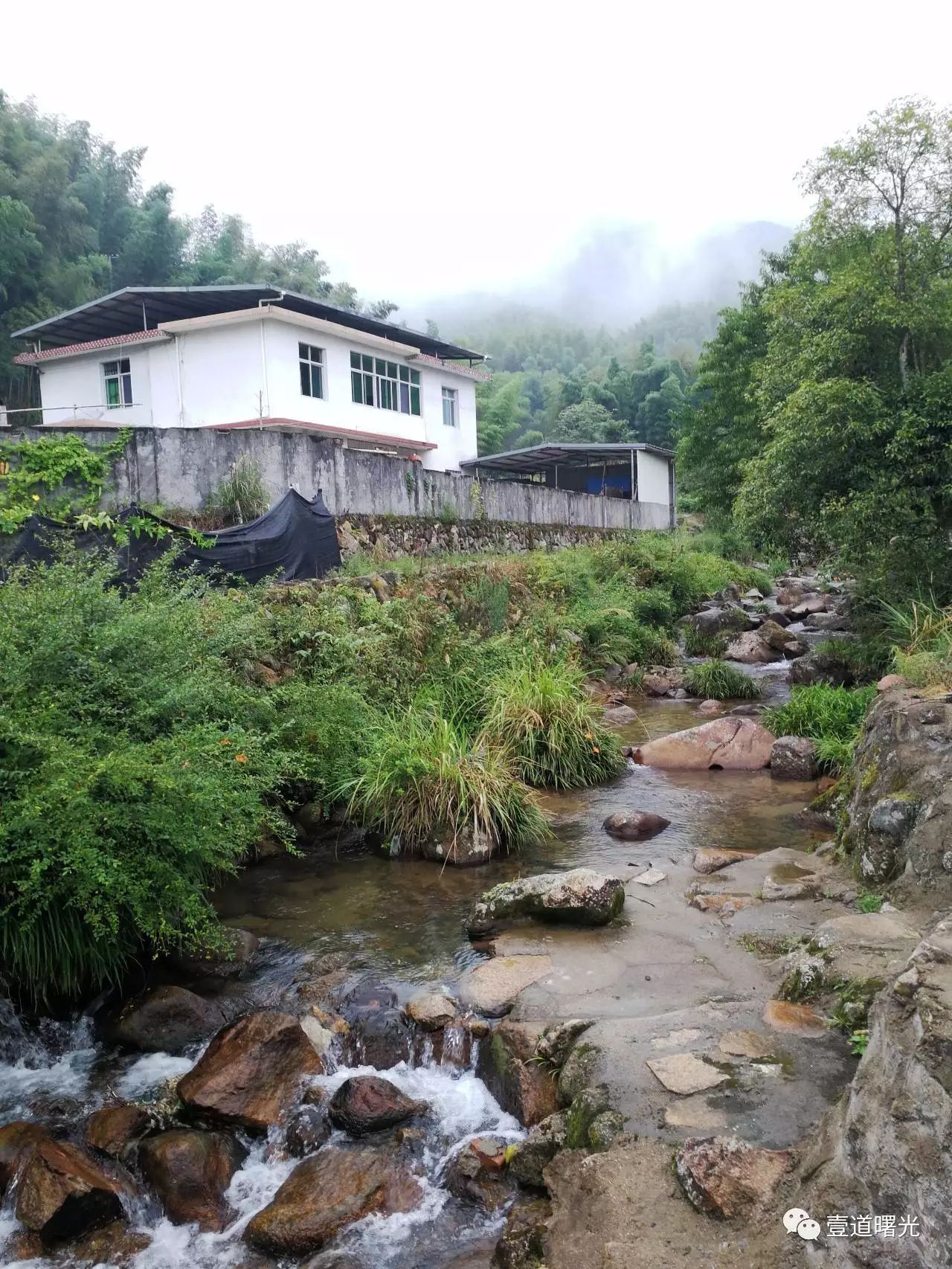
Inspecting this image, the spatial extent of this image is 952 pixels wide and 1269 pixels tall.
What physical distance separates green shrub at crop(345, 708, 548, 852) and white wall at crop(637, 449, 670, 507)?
2773 cm

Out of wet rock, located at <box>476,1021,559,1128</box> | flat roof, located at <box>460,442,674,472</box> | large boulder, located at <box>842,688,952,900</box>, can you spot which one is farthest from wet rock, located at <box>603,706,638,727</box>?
flat roof, located at <box>460,442,674,472</box>

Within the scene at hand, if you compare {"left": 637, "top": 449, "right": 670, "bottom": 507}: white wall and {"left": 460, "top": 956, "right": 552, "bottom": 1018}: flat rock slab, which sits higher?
{"left": 637, "top": 449, "right": 670, "bottom": 507}: white wall

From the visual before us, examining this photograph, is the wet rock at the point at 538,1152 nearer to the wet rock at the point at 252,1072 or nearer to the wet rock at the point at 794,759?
the wet rock at the point at 252,1072

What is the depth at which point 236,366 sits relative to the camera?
23031 mm

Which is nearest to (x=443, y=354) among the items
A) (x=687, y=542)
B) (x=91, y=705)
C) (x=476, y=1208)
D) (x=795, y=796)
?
(x=687, y=542)

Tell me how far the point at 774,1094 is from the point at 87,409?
26620 mm

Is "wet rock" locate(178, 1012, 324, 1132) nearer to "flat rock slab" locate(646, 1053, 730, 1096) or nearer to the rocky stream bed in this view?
the rocky stream bed

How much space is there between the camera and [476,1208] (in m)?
4.03

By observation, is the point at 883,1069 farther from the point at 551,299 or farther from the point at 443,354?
the point at 551,299

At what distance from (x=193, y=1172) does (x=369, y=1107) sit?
35.7 inches

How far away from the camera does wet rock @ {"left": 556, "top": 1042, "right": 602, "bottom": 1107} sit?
4266 millimetres

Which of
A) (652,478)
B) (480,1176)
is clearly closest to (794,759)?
(480,1176)

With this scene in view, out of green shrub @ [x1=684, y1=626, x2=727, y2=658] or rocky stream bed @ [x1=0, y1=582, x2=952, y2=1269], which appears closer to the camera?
rocky stream bed @ [x1=0, y1=582, x2=952, y2=1269]

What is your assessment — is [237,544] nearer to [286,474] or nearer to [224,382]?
[286,474]
